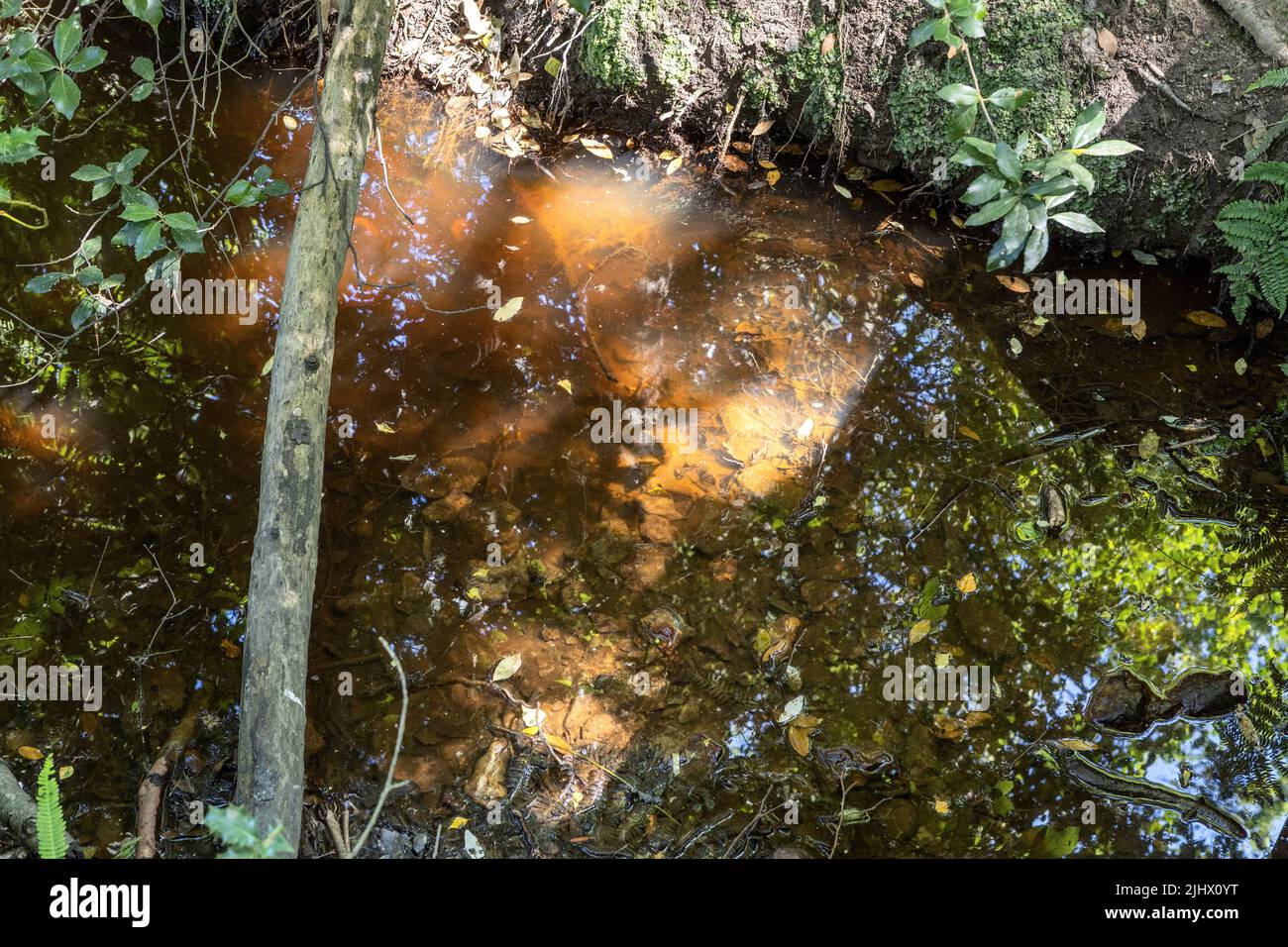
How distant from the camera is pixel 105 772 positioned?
8.98ft

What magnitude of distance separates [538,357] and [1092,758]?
2.56 metres

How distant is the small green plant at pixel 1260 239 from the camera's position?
3.83 m

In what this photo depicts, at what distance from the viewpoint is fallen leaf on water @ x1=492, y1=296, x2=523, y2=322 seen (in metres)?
4.00

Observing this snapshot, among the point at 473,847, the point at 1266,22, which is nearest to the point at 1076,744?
the point at 473,847

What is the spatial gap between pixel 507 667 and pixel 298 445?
1.07 m

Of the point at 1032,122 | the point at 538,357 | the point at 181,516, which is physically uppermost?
the point at 1032,122

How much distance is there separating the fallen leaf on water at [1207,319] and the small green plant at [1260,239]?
13 centimetres

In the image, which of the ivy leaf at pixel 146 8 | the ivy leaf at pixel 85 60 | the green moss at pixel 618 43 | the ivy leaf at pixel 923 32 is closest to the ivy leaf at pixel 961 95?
the ivy leaf at pixel 923 32

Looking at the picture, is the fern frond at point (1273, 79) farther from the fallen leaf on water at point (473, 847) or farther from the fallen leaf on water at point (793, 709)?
the fallen leaf on water at point (473, 847)
